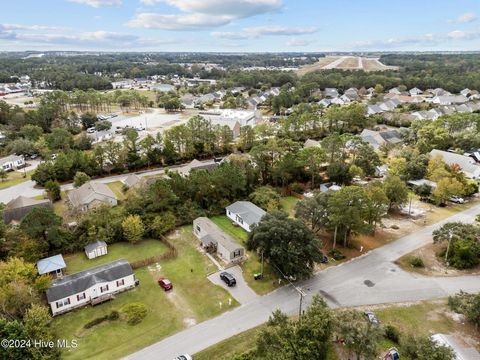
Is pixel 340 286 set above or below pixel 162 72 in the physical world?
below

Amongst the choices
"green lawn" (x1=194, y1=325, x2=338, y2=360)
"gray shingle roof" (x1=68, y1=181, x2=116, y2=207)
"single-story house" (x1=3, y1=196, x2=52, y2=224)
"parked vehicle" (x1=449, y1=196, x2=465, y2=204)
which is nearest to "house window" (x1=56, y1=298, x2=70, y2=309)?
"green lawn" (x1=194, y1=325, x2=338, y2=360)

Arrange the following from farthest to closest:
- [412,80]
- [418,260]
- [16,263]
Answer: [412,80], [418,260], [16,263]

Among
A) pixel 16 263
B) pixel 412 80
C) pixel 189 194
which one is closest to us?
pixel 16 263

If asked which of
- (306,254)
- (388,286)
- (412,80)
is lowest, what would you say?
(388,286)

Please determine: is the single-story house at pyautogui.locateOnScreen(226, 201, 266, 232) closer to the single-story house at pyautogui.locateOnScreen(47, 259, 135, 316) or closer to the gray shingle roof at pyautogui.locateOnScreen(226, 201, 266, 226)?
the gray shingle roof at pyautogui.locateOnScreen(226, 201, 266, 226)

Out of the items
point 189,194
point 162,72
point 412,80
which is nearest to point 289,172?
point 189,194

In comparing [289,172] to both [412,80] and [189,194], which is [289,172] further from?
[412,80]

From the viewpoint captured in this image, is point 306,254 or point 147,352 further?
point 306,254

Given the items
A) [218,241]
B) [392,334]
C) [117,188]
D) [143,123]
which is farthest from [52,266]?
[143,123]
